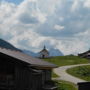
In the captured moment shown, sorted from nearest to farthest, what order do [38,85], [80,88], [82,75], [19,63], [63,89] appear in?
[80,88], [19,63], [38,85], [63,89], [82,75]

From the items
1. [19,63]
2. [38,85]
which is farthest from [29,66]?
[38,85]

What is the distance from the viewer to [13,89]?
26.1 meters

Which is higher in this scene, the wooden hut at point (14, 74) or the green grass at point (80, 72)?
the green grass at point (80, 72)

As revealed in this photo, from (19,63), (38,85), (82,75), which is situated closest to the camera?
(19,63)

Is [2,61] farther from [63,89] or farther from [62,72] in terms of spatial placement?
[62,72]

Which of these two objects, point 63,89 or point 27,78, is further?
point 63,89

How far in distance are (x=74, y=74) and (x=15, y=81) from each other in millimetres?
33736

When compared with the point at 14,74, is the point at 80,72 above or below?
above

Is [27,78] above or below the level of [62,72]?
below

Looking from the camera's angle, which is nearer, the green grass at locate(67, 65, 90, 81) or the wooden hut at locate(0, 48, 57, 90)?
the wooden hut at locate(0, 48, 57, 90)

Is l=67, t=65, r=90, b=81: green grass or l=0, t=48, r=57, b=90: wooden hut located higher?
l=67, t=65, r=90, b=81: green grass

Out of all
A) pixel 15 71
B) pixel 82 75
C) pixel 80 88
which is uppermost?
pixel 82 75

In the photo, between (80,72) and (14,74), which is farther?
(80,72)

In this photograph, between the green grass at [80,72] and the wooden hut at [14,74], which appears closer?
the wooden hut at [14,74]
